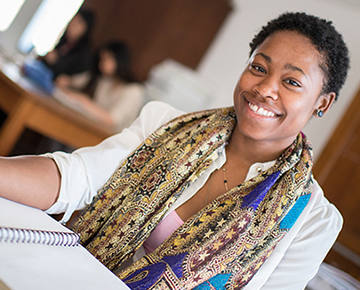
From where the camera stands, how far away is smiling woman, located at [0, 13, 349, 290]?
2.90ft

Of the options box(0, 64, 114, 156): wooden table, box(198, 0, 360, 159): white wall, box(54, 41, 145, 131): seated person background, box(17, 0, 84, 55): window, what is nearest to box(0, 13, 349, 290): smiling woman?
box(0, 64, 114, 156): wooden table

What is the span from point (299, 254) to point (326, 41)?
0.57 metres

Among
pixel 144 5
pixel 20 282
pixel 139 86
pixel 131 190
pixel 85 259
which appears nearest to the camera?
pixel 20 282

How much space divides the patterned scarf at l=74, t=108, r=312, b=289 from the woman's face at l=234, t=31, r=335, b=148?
103 millimetres

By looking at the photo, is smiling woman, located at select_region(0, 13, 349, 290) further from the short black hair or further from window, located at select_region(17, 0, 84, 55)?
window, located at select_region(17, 0, 84, 55)

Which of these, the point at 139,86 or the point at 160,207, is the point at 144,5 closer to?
the point at 139,86

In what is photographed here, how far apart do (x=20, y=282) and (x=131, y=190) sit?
0.55 meters

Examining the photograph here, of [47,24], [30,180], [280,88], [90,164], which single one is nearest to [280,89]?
[280,88]

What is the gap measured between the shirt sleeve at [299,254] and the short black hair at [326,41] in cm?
36

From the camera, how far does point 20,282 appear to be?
481mm

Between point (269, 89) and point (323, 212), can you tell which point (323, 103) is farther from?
point (323, 212)

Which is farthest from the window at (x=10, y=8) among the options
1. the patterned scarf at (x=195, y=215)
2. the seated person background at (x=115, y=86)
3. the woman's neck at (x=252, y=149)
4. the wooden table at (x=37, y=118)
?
the woman's neck at (x=252, y=149)

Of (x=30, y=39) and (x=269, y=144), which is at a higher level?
(x=269, y=144)

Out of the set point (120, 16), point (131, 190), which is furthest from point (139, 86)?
point (131, 190)
